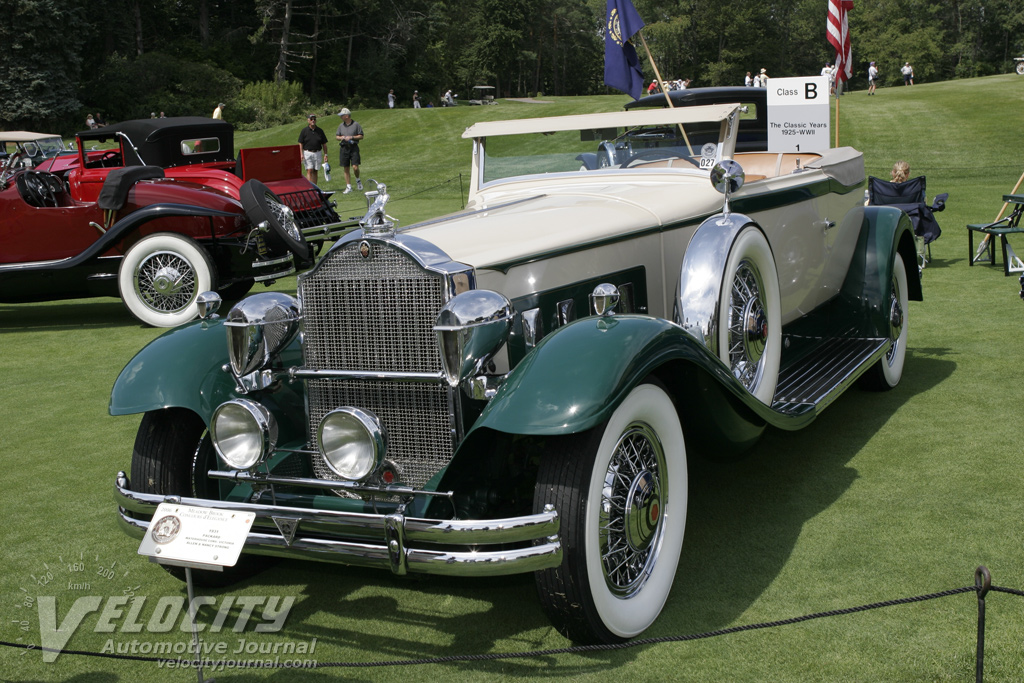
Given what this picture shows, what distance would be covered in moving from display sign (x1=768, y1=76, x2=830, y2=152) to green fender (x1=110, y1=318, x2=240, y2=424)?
8049mm

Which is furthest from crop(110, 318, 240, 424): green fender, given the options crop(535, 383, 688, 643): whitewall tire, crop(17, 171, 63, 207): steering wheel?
crop(17, 171, 63, 207): steering wheel

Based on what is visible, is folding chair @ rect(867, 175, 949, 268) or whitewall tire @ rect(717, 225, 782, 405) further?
folding chair @ rect(867, 175, 949, 268)

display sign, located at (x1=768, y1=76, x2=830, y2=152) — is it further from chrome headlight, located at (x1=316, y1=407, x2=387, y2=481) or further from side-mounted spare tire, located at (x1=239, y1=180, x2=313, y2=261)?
chrome headlight, located at (x1=316, y1=407, x2=387, y2=481)

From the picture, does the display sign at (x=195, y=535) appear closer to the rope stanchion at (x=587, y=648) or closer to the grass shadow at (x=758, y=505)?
the rope stanchion at (x=587, y=648)

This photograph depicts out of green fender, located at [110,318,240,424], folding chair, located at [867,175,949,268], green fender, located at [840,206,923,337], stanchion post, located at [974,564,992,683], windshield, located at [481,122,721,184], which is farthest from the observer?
folding chair, located at [867,175,949,268]

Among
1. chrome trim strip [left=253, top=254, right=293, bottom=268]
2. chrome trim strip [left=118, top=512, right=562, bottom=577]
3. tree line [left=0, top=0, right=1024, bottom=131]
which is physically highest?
tree line [left=0, top=0, right=1024, bottom=131]

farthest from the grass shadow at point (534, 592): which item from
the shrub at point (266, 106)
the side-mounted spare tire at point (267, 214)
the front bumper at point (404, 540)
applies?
the shrub at point (266, 106)

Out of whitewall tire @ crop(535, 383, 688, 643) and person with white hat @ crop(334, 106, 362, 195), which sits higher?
person with white hat @ crop(334, 106, 362, 195)

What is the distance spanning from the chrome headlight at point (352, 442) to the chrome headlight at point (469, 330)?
0.32 m

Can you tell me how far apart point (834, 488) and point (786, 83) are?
7.24 metres

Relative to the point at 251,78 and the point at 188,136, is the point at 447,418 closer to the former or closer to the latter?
the point at 188,136

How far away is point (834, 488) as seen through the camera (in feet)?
13.2

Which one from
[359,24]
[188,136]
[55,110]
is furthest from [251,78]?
[188,136]

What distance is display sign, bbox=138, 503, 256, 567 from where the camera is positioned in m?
2.57
